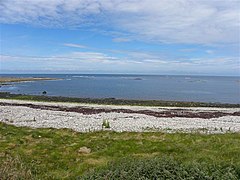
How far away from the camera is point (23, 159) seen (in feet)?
42.5

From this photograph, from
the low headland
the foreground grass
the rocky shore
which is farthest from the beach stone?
Answer: the rocky shore

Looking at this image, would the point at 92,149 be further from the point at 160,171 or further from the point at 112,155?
the point at 160,171

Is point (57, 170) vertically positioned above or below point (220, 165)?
below

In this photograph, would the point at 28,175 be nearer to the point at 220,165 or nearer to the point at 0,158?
the point at 0,158

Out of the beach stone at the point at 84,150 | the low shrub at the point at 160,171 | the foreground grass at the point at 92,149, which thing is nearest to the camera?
the low shrub at the point at 160,171

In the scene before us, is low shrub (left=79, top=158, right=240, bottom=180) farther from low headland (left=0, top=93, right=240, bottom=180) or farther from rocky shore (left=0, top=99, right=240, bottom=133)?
rocky shore (left=0, top=99, right=240, bottom=133)

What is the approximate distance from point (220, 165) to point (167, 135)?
8.44 m

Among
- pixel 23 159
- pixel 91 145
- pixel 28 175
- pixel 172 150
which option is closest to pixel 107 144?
pixel 91 145

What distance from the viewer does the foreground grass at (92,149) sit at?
11820 mm

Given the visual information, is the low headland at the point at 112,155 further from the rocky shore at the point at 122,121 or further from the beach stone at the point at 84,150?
the rocky shore at the point at 122,121

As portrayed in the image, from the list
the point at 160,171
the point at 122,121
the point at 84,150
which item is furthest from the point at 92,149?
the point at 122,121

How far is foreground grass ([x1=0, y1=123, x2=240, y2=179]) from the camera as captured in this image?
38.8ft

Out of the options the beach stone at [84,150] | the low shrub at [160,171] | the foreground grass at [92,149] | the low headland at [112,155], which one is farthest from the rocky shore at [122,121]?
the low shrub at [160,171]

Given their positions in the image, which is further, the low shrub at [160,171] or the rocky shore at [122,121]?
the rocky shore at [122,121]
